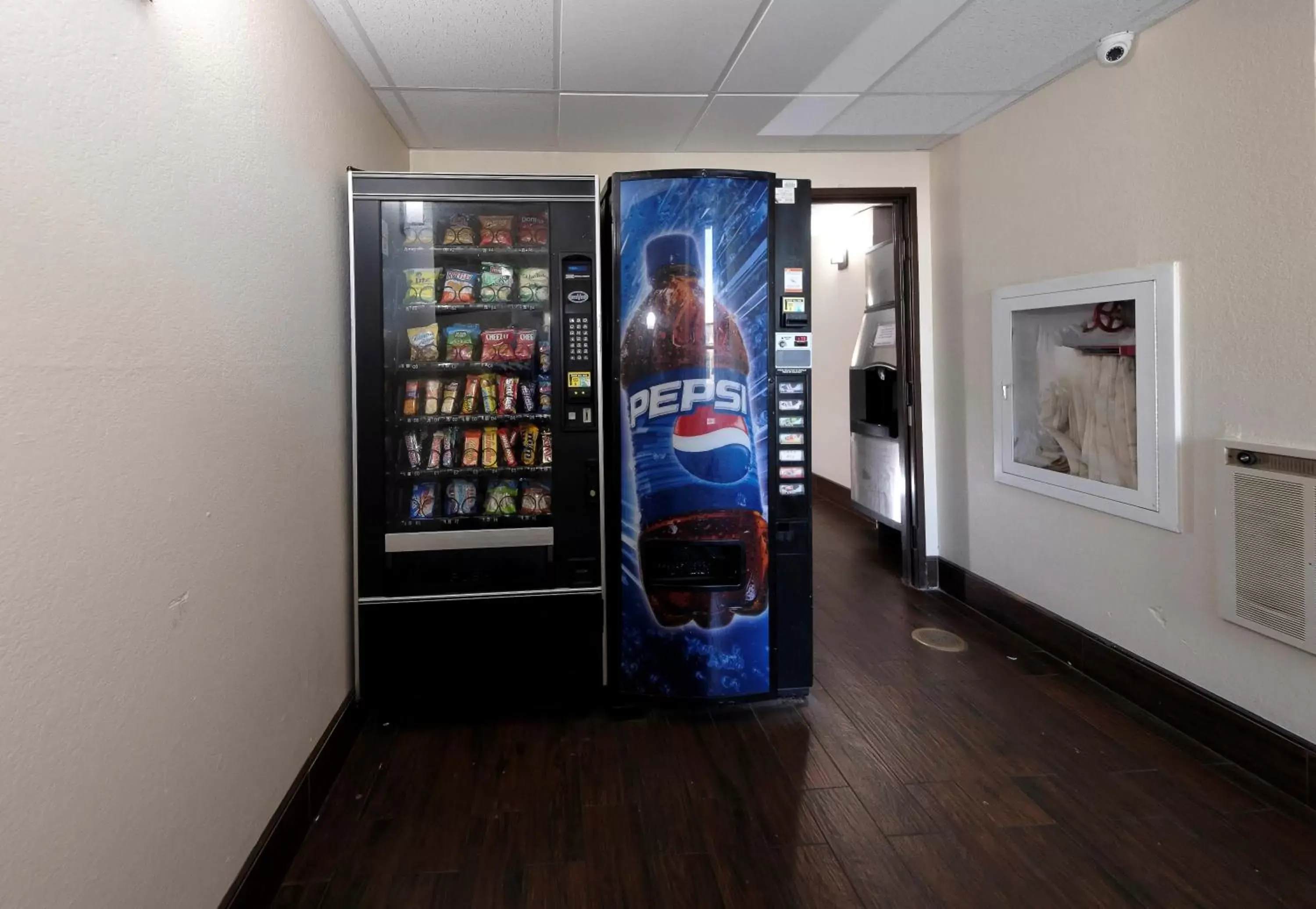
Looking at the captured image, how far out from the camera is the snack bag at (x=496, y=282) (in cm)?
275

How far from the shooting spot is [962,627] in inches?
139

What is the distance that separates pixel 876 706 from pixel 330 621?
74.4 inches

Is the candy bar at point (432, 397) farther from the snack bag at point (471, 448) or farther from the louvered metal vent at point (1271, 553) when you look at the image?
the louvered metal vent at point (1271, 553)

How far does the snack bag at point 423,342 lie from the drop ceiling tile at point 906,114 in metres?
2.00

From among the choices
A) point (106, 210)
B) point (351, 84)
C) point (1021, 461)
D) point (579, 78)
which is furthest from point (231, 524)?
point (1021, 461)

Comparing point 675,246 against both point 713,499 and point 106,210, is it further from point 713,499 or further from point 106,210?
point 106,210

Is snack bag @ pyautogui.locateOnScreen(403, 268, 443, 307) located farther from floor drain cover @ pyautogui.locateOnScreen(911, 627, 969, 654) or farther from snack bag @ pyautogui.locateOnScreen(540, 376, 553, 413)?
floor drain cover @ pyautogui.locateOnScreen(911, 627, 969, 654)

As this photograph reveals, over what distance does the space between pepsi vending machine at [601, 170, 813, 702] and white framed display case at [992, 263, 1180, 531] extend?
1.13 m

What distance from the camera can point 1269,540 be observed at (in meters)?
2.16

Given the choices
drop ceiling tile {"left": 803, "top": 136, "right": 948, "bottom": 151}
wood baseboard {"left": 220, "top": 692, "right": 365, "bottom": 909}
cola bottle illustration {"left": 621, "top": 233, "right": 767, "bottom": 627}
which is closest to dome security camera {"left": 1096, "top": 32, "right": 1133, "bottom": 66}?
drop ceiling tile {"left": 803, "top": 136, "right": 948, "bottom": 151}

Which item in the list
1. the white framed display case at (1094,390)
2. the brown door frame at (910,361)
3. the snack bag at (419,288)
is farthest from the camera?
the brown door frame at (910,361)

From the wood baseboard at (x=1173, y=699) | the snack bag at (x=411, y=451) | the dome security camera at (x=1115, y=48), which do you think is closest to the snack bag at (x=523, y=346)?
the snack bag at (x=411, y=451)

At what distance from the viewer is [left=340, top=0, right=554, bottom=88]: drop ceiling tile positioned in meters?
2.28

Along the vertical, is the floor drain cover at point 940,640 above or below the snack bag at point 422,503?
below
